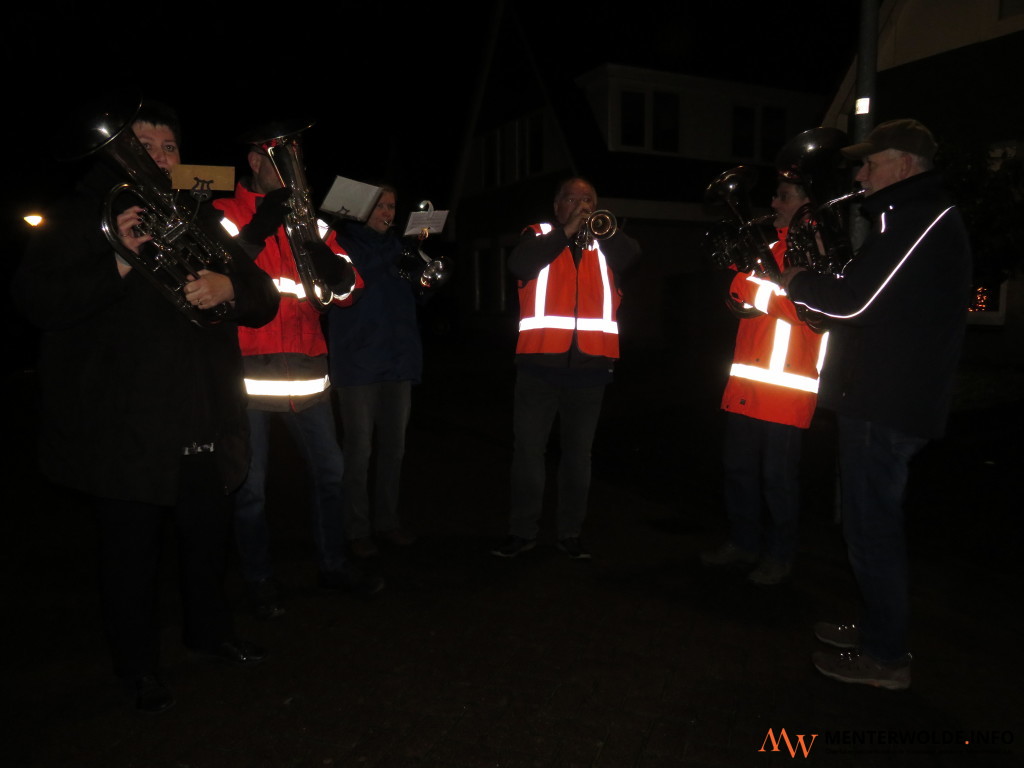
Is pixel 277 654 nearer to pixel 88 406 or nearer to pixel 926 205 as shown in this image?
pixel 88 406

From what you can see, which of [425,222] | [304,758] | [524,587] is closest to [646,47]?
[425,222]

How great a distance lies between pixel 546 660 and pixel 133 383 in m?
2.12

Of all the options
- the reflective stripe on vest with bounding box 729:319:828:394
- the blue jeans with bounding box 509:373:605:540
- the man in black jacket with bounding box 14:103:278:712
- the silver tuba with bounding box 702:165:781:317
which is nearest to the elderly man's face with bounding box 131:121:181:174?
the man in black jacket with bounding box 14:103:278:712

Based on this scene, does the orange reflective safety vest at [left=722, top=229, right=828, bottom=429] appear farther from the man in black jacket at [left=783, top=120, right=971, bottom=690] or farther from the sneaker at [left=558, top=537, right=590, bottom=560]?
the sneaker at [left=558, top=537, right=590, bottom=560]

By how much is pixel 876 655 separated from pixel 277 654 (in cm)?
266

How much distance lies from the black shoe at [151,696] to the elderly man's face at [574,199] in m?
3.18

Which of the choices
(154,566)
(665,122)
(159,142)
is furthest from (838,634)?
(665,122)

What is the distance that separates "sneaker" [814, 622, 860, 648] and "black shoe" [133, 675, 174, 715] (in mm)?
2910

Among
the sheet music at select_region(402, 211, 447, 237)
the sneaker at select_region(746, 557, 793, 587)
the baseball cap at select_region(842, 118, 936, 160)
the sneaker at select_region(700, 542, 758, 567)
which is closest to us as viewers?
the baseball cap at select_region(842, 118, 936, 160)

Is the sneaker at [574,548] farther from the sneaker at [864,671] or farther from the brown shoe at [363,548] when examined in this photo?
the sneaker at [864,671]

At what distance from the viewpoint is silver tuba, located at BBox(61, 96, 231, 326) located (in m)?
2.89

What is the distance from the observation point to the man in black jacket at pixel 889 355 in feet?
11.2

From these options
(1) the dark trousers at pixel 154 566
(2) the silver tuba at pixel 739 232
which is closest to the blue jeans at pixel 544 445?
(2) the silver tuba at pixel 739 232

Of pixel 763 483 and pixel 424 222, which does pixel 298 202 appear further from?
pixel 763 483
